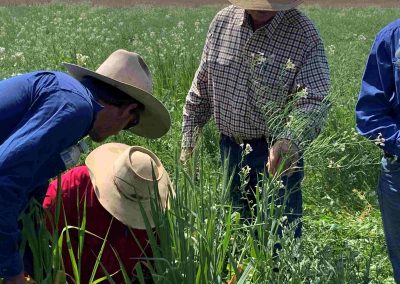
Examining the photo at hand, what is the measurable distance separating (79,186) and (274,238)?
2.80 feet

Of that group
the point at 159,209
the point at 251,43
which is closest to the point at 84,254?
the point at 159,209

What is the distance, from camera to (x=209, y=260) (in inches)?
76.4

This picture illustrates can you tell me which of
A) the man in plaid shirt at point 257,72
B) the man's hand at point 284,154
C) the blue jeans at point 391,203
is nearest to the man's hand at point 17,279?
the man's hand at point 284,154

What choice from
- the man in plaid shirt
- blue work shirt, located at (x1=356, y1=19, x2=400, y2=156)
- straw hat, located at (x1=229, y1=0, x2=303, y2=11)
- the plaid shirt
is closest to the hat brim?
the man in plaid shirt

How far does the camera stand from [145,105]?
2363 mm

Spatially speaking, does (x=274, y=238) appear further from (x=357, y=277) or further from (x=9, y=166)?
(x=9, y=166)

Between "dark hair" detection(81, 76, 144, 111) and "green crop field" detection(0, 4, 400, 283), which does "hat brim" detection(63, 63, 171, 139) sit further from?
"green crop field" detection(0, 4, 400, 283)

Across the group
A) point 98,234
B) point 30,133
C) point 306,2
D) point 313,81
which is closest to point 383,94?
point 313,81

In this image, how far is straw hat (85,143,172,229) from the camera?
94.3 inches

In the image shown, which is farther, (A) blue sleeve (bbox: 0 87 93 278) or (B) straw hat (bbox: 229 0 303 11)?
(B) straw hat (bbox: 229 0 303 11)

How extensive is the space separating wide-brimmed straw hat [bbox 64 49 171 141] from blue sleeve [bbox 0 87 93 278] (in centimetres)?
40

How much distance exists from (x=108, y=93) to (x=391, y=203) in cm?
119

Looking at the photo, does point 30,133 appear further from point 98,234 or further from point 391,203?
point 391,203

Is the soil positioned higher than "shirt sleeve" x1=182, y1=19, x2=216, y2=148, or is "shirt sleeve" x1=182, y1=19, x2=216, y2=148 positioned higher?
"shirt sleeve" x1=182, y1=19, x2=216, y2=148
